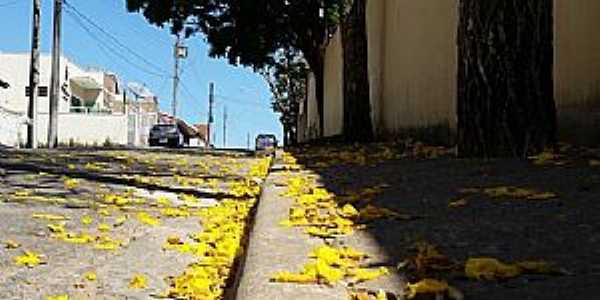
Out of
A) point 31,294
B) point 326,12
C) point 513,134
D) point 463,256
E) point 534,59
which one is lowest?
point 31,294

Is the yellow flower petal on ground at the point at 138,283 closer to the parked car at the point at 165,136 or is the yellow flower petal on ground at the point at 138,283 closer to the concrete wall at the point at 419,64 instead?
the concrete wall at the point at 419,64

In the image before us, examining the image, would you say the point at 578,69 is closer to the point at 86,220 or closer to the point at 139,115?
the point at 86,220

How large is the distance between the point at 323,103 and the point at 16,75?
3851 centimetres

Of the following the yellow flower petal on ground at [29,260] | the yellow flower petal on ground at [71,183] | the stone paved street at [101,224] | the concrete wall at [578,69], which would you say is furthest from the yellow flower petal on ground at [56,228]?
the concrete wall at [578,69]

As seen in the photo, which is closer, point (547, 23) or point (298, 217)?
point (298, 217)

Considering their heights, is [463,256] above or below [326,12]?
below

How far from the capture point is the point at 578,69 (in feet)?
25.8

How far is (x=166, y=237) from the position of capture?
20.8ft

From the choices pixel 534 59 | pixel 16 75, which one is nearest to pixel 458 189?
pixel 534 59

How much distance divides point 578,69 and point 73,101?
6309 cm

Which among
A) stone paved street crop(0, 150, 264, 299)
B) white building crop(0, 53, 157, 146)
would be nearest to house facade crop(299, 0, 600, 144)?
stone paved street crop(0, 150, 264, 299)

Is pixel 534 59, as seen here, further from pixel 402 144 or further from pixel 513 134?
pixel 402 144

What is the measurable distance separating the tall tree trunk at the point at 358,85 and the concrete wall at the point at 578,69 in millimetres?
7494

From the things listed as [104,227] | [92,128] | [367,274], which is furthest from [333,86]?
[92,128]
